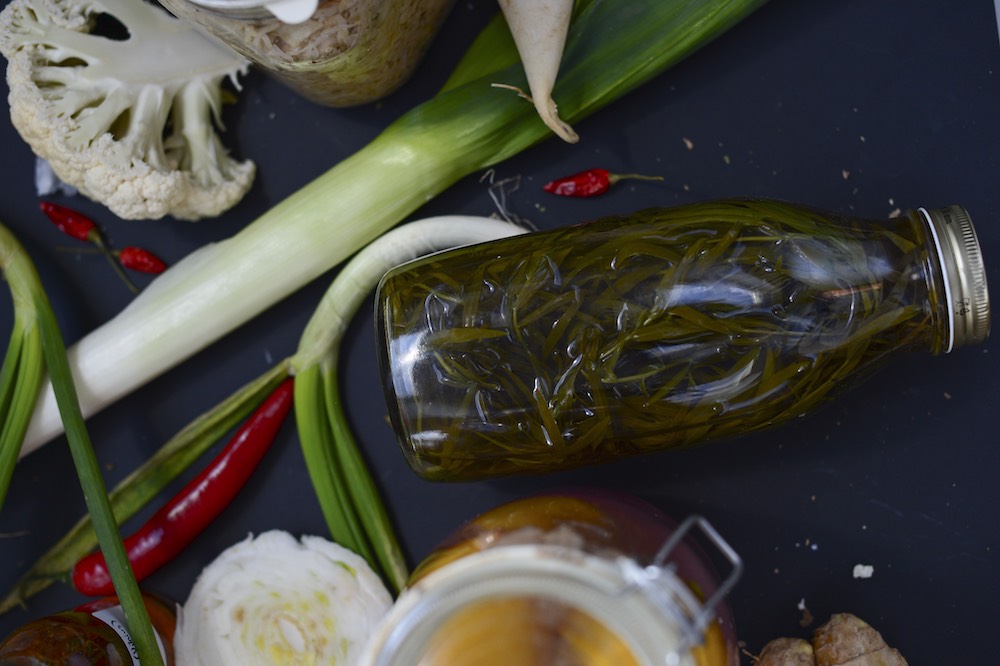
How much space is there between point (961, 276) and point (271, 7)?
65cm

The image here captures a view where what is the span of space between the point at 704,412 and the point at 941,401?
380 millimetres

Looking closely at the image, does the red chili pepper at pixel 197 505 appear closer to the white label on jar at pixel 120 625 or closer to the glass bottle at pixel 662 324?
the white label on jar at pixel 120 625

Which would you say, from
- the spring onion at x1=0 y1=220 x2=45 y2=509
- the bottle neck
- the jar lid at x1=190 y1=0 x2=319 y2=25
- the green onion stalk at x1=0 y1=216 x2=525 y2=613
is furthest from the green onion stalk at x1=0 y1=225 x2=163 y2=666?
the bottle neck

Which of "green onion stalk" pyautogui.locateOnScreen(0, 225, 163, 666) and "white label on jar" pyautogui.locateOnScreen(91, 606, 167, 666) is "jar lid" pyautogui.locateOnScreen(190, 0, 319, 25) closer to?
"green onion stalk" pyautogui.locateOnScreen(0, 225, 163, 666)

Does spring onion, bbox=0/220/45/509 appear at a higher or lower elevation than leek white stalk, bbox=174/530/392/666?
higher

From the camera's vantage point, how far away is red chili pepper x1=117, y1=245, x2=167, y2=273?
1.08 m

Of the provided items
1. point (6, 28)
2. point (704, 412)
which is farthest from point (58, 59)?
point (704, 412)

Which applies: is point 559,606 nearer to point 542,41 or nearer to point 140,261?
point 542,41

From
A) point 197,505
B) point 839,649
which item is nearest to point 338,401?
point 197,505

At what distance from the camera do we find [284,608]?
1017 mm

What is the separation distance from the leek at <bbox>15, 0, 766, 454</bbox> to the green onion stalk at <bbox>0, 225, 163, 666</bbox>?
0.04 m

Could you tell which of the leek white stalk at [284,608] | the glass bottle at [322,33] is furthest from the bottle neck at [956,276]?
the leek white stalk at [284,608]

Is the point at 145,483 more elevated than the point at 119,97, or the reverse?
the point at 119,97

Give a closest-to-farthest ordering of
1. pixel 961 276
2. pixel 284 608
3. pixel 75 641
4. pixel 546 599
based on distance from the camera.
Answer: pixel 546 599
pixel 961 276
pixel 75 641
pixel 284 608
